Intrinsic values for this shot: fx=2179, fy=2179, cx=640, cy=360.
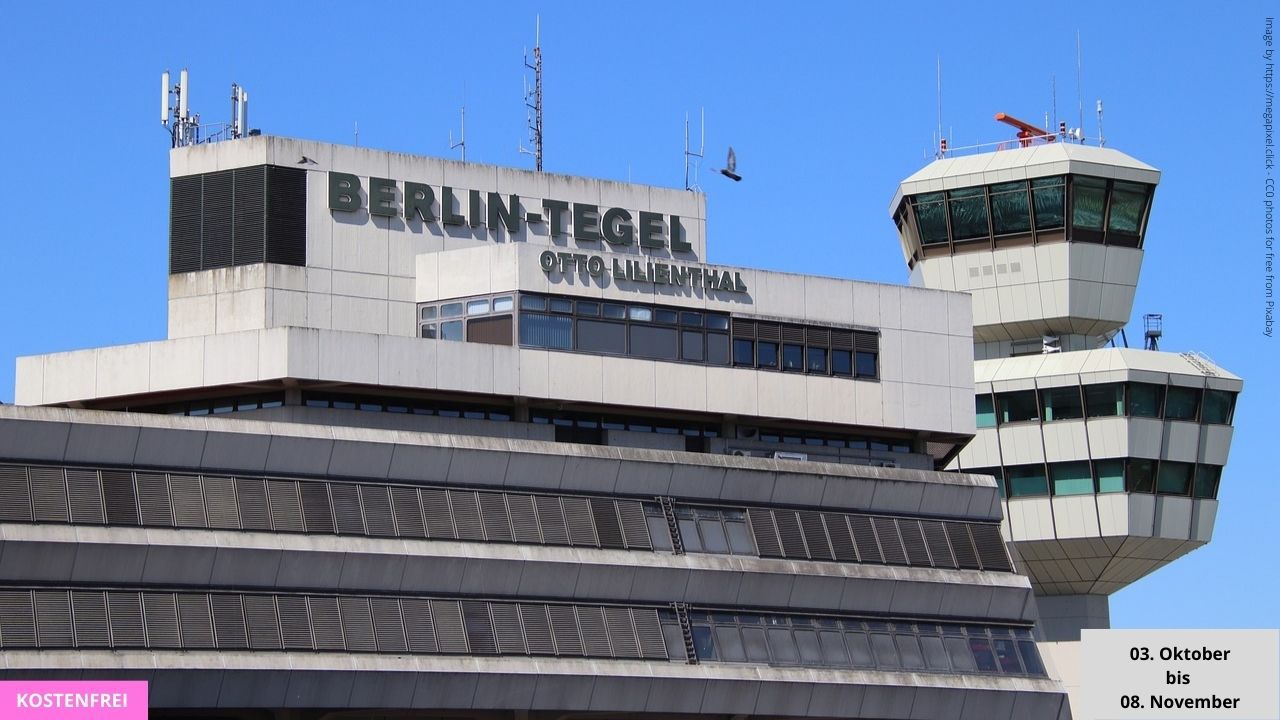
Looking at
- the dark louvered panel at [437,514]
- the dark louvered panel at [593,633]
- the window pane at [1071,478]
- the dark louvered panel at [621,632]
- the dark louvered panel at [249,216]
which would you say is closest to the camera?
the dark louvered panel at [437,514]

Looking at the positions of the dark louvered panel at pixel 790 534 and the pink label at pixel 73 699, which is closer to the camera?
the pink label at pixel 73 699

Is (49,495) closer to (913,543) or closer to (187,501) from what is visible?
(187,501)

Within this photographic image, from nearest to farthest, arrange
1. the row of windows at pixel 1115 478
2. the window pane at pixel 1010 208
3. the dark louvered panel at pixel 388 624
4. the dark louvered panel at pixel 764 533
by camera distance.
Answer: the dark louvered panel at pixel 388 624, the dark louvered panel at pixel 764 533, the row of windows at pixel 1115 478, the window pane at pixel 1010 208

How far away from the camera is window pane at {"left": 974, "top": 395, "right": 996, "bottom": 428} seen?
3991 inches

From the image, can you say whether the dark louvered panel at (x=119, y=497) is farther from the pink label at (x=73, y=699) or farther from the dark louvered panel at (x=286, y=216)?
the dark louvered panel at (x=286, y=216)

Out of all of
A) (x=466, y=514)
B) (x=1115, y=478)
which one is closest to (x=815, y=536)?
(x=466, y=514)

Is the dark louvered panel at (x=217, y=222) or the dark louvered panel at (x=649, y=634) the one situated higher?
the dark louvered panel at (x=217, y=222)

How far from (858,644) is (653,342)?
11517 millimetres

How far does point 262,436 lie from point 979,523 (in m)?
25.9

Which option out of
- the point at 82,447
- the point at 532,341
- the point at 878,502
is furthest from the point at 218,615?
the point at 878,502

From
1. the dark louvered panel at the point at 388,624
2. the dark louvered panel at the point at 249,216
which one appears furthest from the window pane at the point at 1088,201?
the dark louvered panel at the point at 388,624

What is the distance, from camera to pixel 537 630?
62.8m

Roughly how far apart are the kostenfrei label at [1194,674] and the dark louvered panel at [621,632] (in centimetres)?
3255

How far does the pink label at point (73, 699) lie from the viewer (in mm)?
53219
